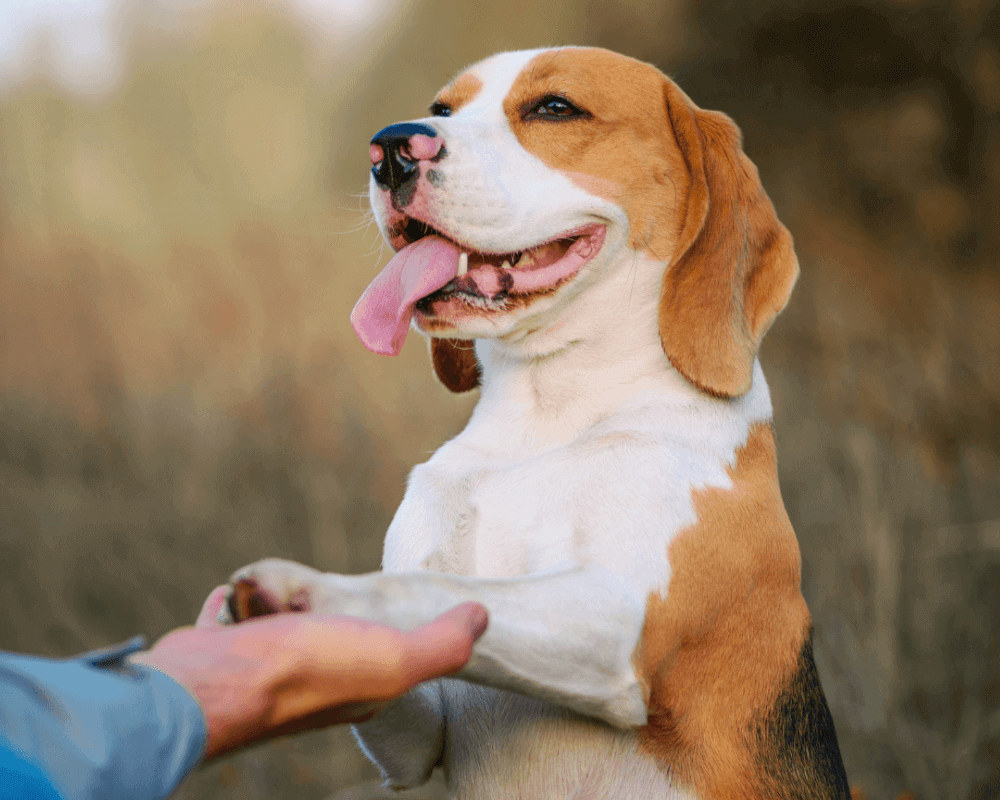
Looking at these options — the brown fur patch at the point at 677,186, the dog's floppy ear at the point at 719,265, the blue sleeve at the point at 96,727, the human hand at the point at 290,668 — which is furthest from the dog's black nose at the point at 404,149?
the blue sleeve at the point at 96,727

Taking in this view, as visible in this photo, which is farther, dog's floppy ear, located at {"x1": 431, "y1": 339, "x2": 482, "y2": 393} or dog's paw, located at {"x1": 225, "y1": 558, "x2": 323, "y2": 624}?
dog's floppy ear, located at {"x1": 431, "y1": 339, "x2": 482, "y2": 393}

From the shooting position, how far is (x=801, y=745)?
1936 mm

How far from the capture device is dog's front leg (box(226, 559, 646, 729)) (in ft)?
3.94

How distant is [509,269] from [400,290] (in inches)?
8.8

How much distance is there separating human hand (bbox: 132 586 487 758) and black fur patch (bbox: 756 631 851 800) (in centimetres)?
101

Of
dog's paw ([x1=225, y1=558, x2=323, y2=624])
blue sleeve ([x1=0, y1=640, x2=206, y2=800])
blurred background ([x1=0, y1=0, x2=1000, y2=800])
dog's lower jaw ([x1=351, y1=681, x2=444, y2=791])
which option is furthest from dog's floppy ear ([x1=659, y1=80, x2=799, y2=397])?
blurred background ([x1=0, y1=0, x2=1000, y2=800])

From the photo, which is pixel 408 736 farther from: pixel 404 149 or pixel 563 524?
pixel 404 149

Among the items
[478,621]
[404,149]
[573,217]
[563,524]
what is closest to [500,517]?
[563,524]

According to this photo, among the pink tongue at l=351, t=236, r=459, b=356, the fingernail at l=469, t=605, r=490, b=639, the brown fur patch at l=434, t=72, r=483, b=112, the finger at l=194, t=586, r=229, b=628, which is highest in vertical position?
the brown fur patch at l=434, t=72, r=483, b=112

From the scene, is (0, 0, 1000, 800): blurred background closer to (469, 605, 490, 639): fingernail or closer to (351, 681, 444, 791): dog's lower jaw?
(351, 681, 444, 791): dog's lower jaw

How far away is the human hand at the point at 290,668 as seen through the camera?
37.8 inches

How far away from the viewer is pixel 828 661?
3900mm

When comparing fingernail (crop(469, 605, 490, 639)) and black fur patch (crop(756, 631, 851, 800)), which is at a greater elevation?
fingernail (crop(469, 605, 490, 639))

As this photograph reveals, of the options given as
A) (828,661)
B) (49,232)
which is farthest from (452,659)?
(49,232)
